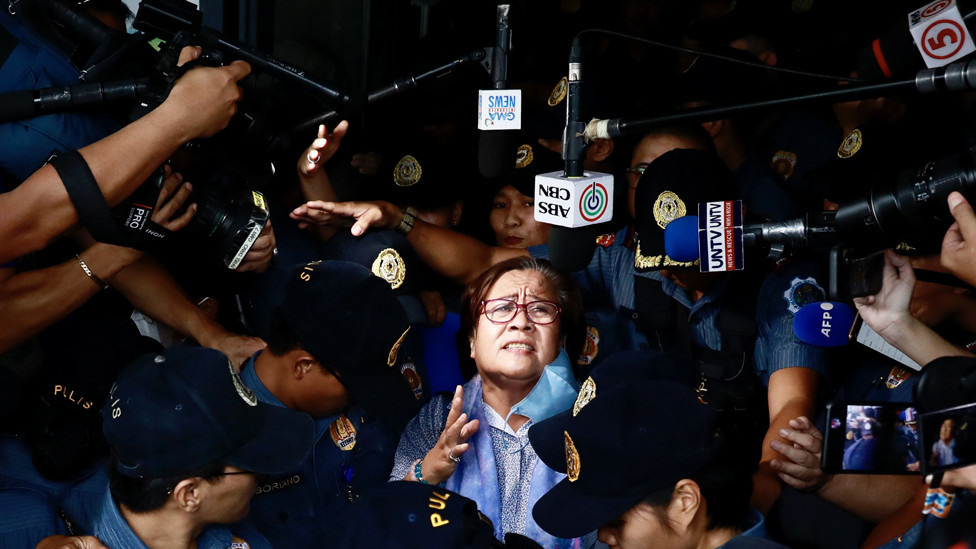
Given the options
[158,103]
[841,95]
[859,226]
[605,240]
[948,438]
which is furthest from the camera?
[605,240]

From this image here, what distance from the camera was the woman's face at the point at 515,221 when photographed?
327 cm

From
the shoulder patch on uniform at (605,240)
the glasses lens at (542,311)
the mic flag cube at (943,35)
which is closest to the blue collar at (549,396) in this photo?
the glasses lens at (542,311)

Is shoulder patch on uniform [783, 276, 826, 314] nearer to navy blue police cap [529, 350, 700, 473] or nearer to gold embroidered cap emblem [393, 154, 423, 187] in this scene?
navy blue police cap [529, 350, 700, 473]

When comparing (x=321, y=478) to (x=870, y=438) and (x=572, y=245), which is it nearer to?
(x=572, y=245)

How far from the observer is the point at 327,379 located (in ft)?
7.85

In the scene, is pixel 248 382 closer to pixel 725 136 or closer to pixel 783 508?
pixel 783 508

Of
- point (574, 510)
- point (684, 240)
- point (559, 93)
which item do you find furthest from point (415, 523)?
point (559, 93)

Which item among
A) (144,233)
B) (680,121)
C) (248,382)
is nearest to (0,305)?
(144,233)

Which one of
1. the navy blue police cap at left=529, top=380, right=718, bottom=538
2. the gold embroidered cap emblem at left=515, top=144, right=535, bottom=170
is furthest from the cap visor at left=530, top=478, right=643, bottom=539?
the gold embroidered cap emblem at left=515, top=144, right=535, bottom=170

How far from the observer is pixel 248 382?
8.19ft

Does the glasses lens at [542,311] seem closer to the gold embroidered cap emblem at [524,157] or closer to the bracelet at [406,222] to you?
the bracelet at [406,222]

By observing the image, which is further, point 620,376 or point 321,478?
point 321,478

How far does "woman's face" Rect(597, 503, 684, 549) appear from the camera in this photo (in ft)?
5.69

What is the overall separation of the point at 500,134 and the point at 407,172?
3.14 ft
